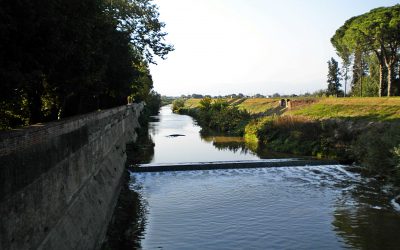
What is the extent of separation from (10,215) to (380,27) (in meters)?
43.8

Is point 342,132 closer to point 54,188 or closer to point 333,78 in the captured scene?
point 54,188

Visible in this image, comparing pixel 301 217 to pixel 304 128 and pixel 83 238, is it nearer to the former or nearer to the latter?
pixel 83 238

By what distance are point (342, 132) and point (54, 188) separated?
26.4m

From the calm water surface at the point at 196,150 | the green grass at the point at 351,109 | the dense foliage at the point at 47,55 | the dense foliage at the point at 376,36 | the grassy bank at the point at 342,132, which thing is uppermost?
the dense foliage at the point at 376,36

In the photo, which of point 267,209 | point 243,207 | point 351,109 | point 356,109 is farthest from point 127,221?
point 351,109

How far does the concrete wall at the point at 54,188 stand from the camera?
733 centimetres

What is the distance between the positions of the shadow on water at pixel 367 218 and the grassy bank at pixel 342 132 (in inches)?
60.1

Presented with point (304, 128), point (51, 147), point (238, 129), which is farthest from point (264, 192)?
point (238, 129)

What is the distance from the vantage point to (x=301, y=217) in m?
16.2

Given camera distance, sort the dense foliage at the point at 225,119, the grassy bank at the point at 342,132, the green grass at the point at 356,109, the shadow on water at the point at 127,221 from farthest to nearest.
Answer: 1. the dense foliage at the point at 225,119
2. the green grass at the point at 356,109
3. the grassy bank at the point at 342,132
4. the shadow on water at the point at 127,221

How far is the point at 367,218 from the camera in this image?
16.1 m

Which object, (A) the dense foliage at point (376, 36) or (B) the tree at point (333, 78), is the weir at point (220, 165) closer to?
(A) the dense foliage at point (376, 36)

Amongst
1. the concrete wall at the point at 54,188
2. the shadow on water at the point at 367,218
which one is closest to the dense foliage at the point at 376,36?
the shadow on water at the point at 367,218

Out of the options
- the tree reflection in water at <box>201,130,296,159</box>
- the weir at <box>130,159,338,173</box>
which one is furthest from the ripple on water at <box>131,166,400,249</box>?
the tree reflection in water at <box>201,130,296,159</box>
